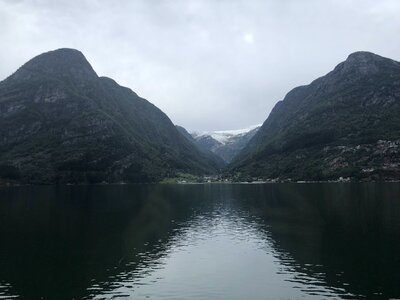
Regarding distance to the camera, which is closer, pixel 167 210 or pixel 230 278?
pixel 230 278

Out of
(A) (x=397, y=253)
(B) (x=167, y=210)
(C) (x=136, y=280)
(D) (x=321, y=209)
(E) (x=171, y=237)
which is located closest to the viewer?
(C) (x=136, y=280)

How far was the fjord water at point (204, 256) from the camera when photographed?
180 feet

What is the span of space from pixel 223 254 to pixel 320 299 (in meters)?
31.6

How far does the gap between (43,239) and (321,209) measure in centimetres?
9831

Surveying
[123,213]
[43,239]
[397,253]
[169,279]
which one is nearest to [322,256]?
[397,253]

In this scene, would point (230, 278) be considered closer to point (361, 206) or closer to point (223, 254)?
point (223, 254)

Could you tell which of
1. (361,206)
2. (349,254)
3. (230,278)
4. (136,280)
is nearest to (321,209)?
(361,206)

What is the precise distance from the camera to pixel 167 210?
161 meters

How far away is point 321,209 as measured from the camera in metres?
145

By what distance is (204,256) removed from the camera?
3083 inches

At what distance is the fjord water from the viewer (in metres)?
55.0

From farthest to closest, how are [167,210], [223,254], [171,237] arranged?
1. [167,210]
2. [171,237]
3. [223,254]

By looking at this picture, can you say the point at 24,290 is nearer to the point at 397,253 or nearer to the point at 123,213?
the point at 397,253

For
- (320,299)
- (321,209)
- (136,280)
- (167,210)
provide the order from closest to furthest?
1. (320,299)
2. (136,280)
3. (321,209)
4. (167,210)
